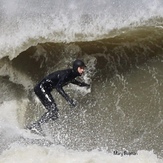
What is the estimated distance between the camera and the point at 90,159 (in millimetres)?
6746

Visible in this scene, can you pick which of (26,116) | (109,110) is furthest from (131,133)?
(26,116)

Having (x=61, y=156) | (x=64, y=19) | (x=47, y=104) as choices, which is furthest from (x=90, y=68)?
(x=61, y=156)

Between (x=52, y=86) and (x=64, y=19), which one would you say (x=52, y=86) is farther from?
(x=64, y=19)

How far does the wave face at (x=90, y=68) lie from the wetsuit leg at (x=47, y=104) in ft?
0.70

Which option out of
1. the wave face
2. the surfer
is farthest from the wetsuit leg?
the wave face

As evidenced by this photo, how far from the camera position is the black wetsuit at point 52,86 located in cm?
793

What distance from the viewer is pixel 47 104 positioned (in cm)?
822

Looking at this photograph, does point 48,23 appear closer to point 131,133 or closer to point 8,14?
point 8,14

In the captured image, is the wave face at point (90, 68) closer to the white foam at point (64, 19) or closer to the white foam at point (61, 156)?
Result: the white foam at point (64, 19)

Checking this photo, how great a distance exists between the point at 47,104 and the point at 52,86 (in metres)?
0.33

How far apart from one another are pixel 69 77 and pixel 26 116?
137 cm

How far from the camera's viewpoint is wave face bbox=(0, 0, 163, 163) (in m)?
7.96

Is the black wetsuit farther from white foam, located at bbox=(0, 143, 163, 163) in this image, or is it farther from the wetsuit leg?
white foam, located at bbox=(0, 143, 163, 163)

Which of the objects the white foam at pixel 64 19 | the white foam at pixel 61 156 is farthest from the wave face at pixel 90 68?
the white foam at pixel 61 156
